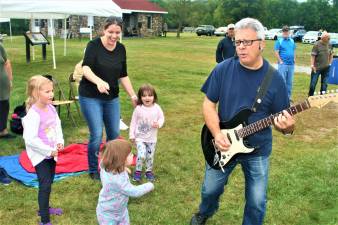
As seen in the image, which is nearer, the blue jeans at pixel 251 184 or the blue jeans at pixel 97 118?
the blue jeans at pixel 251 184

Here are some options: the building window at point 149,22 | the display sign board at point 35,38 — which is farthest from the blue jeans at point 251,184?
the building window at point 149,22

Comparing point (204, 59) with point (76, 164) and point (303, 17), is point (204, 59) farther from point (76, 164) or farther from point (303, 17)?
point (303, 17)

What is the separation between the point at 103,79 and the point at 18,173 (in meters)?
2.00

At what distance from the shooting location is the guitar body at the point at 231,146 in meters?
3.54

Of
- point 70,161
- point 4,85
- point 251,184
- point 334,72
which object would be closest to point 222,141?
point 251,184

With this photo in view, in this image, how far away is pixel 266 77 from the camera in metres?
3.46

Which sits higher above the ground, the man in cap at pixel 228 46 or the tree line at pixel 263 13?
the tree line at pixel 263 13

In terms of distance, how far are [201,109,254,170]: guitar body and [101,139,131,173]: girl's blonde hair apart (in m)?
0.82

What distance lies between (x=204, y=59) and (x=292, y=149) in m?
15.8

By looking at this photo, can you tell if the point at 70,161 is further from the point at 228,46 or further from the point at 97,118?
the point at 228,46

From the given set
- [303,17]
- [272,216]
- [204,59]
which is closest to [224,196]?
[272,216]

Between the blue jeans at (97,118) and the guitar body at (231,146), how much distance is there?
1.74 meters

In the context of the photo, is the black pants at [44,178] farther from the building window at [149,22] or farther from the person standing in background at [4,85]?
the building window at [149,22]

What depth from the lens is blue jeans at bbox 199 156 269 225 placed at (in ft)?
11.9
